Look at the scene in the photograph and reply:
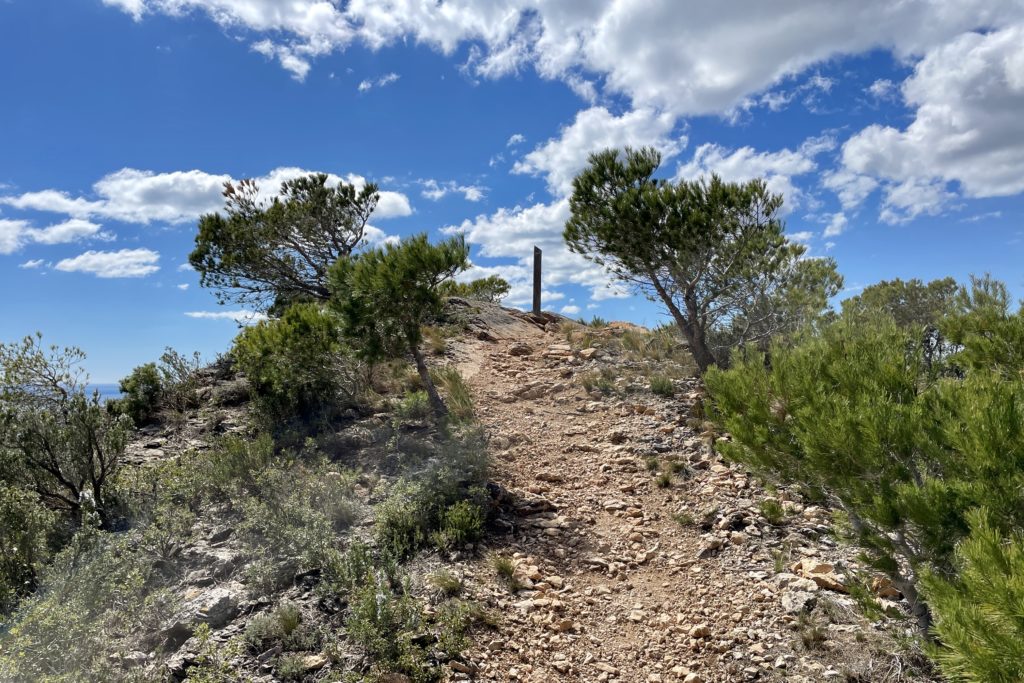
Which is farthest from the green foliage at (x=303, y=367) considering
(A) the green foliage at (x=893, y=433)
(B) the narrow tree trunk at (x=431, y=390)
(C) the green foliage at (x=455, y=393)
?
(A) the green foliage at (x=893, y=433)

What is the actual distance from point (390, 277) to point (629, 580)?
643cm

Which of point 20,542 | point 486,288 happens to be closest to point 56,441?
point 20,542

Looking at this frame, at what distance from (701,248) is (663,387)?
3.01m

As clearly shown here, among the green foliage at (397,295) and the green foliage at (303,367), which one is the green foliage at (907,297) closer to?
the green foliage at (397,295)

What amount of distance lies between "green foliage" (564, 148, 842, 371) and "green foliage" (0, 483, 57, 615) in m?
10.6

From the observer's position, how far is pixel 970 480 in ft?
11.0

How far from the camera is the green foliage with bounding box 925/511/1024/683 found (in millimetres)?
2287

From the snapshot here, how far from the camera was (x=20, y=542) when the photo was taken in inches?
277

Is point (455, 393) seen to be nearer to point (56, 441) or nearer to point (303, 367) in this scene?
point (303, 367)

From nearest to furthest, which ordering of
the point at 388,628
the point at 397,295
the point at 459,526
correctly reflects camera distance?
the point at 388,628 → the point at 459,526 → the point at 397,295

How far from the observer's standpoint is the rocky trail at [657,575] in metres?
4.78

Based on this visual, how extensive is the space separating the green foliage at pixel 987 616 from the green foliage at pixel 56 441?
31.7 feet

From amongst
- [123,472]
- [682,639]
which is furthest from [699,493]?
[123,472]

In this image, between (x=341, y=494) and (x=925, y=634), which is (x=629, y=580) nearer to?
(x=925, y=634)
